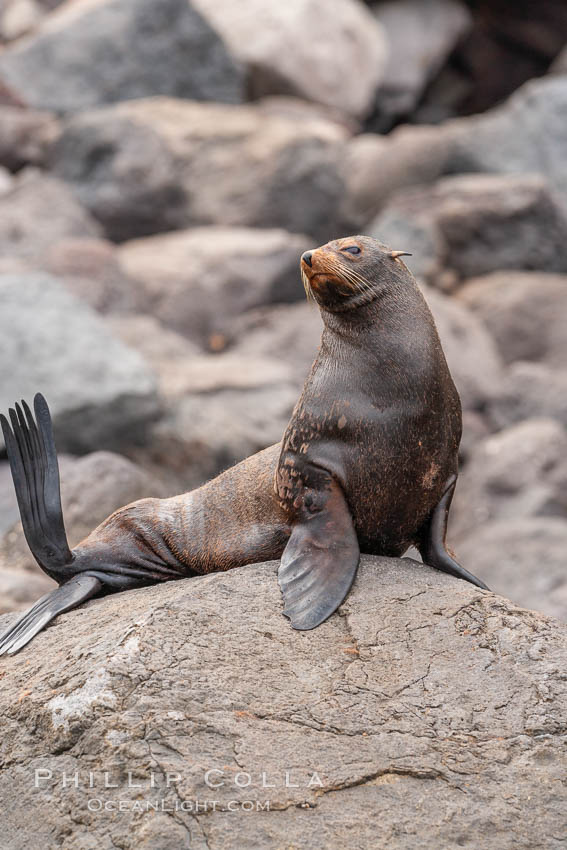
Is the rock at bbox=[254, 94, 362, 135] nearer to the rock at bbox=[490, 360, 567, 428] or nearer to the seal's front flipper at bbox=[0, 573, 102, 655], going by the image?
the rock at bbox=[490, 360, 567, 428]

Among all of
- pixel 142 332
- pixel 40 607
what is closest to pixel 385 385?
pixel 40 607

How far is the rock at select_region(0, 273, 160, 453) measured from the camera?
10211 millimetres

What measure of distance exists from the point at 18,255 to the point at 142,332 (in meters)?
2.53

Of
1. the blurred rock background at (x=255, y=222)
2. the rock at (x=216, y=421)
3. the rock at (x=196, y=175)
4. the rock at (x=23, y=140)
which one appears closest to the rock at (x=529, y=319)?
the blurred rock background at (x=255, y=222)

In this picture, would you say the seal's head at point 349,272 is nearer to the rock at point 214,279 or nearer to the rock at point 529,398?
the rock at point 529,398

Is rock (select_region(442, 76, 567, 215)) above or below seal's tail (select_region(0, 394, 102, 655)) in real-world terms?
below

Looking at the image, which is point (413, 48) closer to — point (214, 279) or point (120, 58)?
point (120, 58)

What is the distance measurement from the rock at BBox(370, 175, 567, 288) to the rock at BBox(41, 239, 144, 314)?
13.1ft

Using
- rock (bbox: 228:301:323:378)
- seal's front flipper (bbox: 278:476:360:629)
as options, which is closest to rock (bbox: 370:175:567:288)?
rock (bbox: 228:301:323:378)

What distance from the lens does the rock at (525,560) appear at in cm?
947

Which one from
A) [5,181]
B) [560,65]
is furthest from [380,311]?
[560,65]

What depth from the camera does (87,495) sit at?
25.6 feet

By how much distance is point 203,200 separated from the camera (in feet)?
58.7

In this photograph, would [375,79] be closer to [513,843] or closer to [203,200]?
[203,200]
